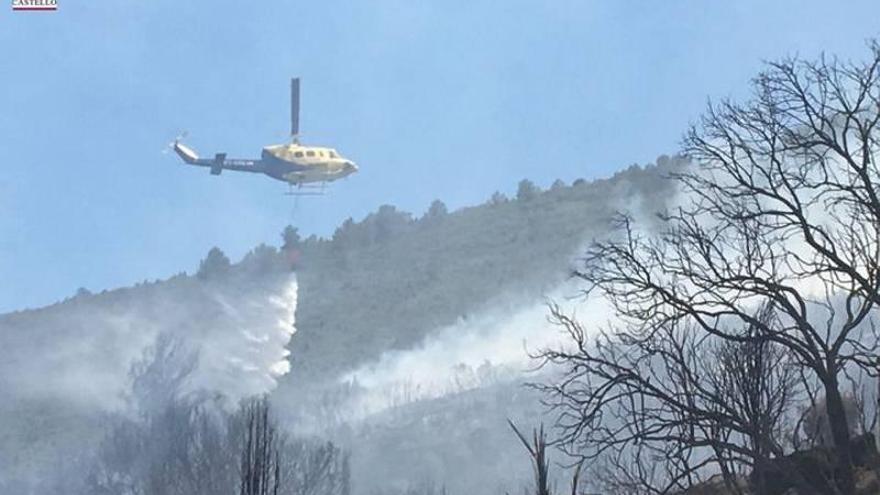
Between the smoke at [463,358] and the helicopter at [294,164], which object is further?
the smoke at [463,358]

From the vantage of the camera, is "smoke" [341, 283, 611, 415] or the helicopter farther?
"smoke" [341, 283, 611, 415]

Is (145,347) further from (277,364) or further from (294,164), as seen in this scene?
(294,164)

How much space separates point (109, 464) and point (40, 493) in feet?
72.6

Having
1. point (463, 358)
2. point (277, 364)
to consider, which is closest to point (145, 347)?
point (277, 364)

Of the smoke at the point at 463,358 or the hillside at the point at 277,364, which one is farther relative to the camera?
the smoke at the point at 463,358

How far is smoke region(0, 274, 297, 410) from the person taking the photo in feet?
484

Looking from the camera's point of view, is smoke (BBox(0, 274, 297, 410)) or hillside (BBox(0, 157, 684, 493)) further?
smoke (BBox(0, 274, 297, 410))

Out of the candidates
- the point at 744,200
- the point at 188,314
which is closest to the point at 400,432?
the point at 188,314

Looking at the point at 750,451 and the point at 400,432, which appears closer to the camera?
the point at 750,451

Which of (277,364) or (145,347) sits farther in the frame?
(145,347)

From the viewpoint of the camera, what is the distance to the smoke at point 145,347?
5802 inches

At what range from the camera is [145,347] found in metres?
167

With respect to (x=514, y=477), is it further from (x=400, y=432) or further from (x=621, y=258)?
(x=621, y=258)

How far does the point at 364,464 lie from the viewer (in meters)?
120
